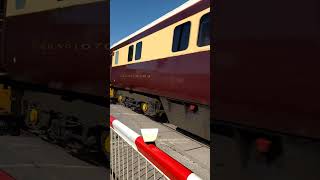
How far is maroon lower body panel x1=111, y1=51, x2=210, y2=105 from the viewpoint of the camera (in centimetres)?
790

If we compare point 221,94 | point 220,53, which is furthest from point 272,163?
point 220,53

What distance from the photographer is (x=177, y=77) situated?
923 centimetres

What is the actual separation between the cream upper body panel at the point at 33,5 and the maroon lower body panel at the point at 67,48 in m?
0.06

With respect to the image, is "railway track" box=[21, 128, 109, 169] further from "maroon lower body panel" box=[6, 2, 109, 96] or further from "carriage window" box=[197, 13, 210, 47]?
"carriage window" box=[197, 13, 210, 47]

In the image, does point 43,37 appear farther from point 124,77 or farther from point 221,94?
point 124,77

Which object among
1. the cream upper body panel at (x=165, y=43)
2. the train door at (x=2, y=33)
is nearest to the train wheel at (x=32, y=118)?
the train door at (x=2, y=33)

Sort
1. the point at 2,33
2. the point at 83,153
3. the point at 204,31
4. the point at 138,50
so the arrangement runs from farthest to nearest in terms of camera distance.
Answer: the point at 138,50 → the point at 204,31 → the point at 2,33 → the point at 83,153

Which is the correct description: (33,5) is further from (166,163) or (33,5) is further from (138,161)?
(166,163)

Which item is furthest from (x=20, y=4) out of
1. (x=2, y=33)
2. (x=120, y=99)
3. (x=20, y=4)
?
(x=120, y=99)

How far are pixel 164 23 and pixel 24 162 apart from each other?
21.6 feet

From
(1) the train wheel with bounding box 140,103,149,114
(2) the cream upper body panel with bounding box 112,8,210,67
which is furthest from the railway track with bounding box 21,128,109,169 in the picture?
(1) the train wheel with bounding box 140,103,149,114

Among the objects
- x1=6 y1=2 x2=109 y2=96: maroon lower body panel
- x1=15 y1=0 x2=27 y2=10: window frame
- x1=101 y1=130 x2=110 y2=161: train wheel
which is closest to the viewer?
x1=101 y1=130 x2=110 y2=161: train wheel

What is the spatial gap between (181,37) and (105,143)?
5.17 meters

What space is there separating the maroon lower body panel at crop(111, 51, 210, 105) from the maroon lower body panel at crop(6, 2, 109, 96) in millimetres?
2845
